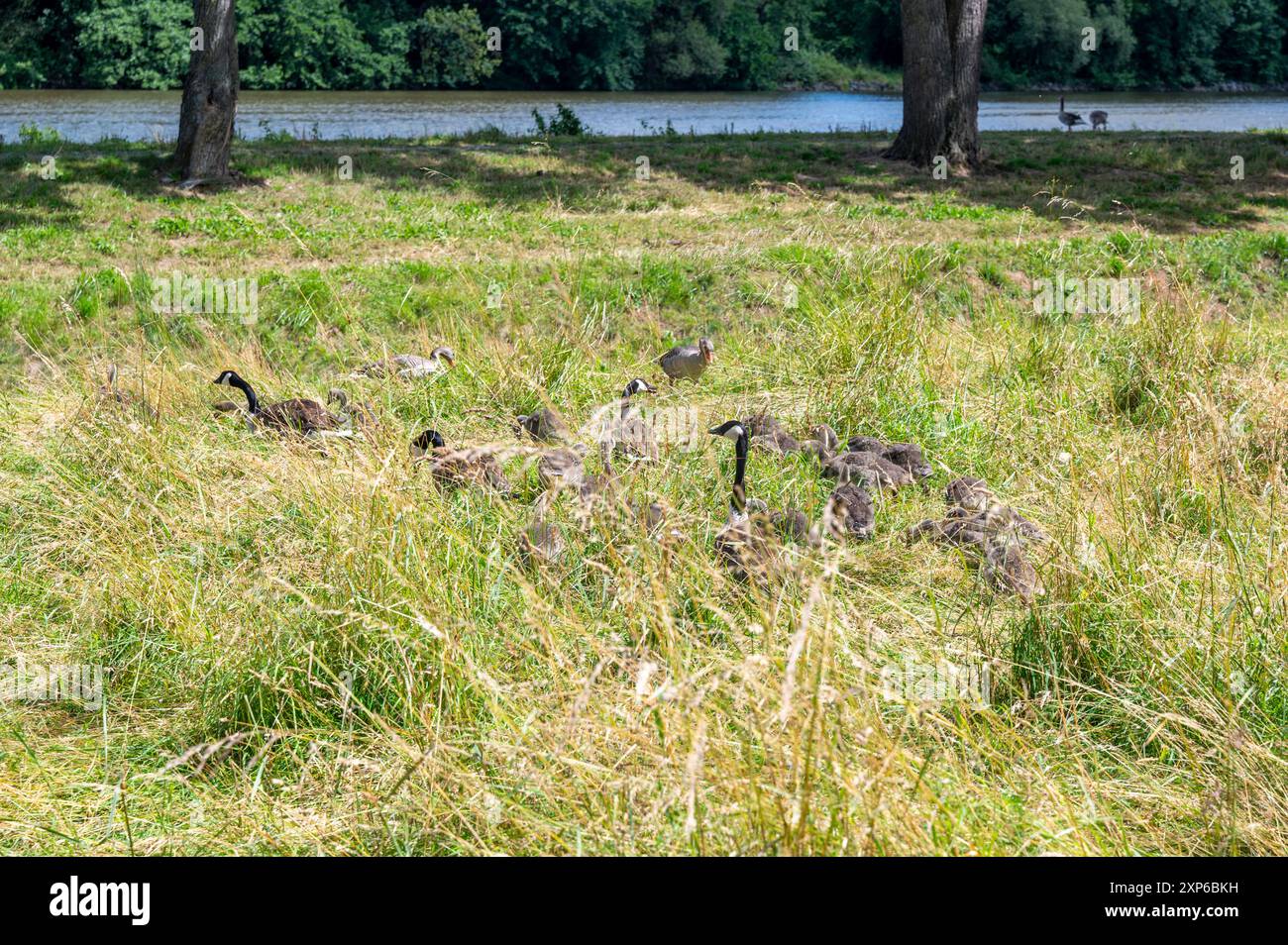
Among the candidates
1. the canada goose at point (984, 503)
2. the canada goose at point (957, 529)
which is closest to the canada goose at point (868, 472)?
the canada goose at point (984, 503)

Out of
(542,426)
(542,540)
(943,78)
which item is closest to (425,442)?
(542,426)

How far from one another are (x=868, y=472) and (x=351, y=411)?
265 centimetres

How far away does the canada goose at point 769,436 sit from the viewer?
6.38 metres

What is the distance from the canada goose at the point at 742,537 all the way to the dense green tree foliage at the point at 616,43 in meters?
22.7

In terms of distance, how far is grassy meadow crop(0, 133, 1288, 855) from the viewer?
3.23 meters

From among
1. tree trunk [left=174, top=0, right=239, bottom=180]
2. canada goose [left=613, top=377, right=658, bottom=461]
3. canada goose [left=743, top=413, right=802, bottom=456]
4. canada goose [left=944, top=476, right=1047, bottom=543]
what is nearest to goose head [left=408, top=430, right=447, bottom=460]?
canada goose [left=613, top=377, right=658, bottom=461]

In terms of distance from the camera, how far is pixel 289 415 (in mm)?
6363

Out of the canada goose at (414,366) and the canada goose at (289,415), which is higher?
the canada goose at (414,366)

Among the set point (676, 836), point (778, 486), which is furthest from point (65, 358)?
point (676, 836)

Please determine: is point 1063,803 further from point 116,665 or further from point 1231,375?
point 1231,375

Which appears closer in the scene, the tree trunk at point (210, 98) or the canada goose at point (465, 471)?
the canada goose at point (465, 471)

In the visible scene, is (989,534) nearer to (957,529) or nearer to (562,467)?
(957,529)

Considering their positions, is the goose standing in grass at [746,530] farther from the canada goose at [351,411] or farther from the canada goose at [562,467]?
the canada goose at [351,411]
